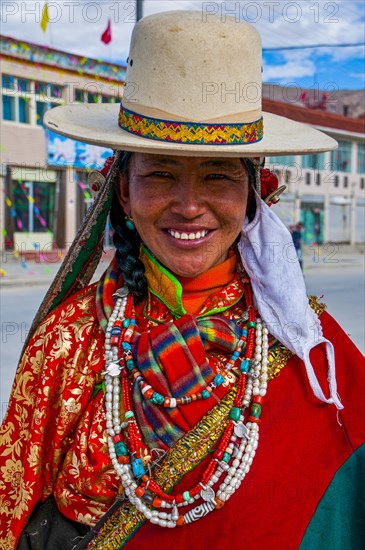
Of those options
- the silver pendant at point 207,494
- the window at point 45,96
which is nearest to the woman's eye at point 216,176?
the silver pendant at point 207,494

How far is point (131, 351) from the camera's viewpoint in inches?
63.7

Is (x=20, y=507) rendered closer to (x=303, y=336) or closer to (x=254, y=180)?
(x=303, y=336)

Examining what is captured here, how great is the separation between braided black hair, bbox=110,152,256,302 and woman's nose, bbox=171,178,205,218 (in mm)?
169

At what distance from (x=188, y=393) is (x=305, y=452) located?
29cm

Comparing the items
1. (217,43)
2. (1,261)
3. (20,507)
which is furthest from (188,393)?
(1,261)

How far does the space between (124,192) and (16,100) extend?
18.5 meters

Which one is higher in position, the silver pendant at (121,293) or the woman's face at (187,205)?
the woman's face at (187,205)

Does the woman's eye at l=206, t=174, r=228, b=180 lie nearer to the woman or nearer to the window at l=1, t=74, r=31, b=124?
the woman

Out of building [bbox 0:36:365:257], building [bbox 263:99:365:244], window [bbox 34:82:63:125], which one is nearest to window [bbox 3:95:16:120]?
building [bbox 0:36:365:257]

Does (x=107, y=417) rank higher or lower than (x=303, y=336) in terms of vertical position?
lower

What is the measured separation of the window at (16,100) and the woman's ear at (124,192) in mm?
17914

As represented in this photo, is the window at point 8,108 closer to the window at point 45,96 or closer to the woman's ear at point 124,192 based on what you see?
the window at point 45,96

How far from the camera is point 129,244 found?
177 centimetres

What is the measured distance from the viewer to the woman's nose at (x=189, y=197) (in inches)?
59.3
